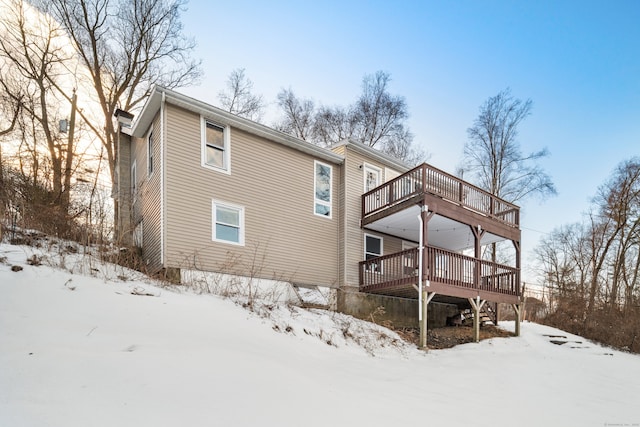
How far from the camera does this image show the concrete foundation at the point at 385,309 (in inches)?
504

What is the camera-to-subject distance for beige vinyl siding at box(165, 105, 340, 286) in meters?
10.2

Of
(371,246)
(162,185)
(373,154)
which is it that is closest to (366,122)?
(373,154)

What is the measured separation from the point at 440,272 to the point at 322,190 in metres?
4.93

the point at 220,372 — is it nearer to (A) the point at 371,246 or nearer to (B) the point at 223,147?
(B) the point at 223,147

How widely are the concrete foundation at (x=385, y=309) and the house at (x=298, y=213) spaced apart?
0.05 metres

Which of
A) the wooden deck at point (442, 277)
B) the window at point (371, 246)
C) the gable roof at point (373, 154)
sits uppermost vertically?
the gable roof at point (373, 154)

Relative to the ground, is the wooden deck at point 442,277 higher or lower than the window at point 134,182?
lower

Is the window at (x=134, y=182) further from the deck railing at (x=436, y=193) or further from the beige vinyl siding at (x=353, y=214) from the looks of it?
the deck railing at (x=436, y=193)

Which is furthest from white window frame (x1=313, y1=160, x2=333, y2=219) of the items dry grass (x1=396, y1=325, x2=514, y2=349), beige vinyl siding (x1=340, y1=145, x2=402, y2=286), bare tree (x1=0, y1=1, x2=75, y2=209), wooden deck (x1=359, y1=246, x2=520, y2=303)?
bare tree (x1=0, y1=1, x2=75, y2=209)

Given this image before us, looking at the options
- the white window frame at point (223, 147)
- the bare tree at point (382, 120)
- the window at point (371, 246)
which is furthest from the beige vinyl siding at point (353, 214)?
the bare tree at point (382, 120)

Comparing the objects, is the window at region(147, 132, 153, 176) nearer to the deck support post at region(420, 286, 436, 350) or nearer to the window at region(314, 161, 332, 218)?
the window at region(314, 161, 332, 218)

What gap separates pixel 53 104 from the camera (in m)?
17.4

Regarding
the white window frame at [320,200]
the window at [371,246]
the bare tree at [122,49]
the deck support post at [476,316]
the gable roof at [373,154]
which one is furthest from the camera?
the bare tree at [122,49]

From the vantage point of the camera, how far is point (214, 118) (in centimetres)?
1109
